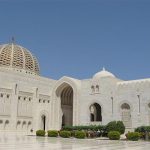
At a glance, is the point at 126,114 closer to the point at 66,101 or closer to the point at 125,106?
the point at 125,106

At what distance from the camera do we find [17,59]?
45875 millimetres

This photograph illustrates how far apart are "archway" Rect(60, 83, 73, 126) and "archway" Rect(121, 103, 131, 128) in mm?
9867

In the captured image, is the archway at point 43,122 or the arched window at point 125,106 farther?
the archway at point 43,122

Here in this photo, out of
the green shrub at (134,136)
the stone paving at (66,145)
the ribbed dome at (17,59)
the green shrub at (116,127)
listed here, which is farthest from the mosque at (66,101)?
the stone paving at (66,145)

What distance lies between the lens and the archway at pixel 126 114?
33478 millimetres

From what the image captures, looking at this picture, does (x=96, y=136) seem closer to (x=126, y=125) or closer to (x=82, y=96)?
(x=126, y=125)

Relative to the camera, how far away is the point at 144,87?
32625 mm

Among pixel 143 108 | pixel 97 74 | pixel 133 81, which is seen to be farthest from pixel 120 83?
pixel 97 74

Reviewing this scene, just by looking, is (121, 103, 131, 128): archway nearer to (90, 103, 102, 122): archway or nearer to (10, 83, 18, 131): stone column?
(90, 103, 102, 122): archway

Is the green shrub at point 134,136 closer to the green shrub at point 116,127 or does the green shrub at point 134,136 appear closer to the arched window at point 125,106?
the green shrub at point 116,127

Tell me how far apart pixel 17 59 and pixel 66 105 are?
433 inches

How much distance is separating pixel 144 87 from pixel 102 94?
5.62 m

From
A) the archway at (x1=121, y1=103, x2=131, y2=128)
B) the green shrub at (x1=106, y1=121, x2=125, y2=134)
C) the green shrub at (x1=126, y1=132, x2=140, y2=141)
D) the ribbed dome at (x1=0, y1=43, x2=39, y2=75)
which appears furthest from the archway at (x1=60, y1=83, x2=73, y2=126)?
the green shrub at (x1=126, y1=132, x2=140, y2=141)

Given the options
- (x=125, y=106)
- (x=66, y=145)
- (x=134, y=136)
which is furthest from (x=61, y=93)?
(x=66, y=145)
